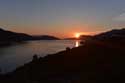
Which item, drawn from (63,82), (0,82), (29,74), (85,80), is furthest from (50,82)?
(0,82)

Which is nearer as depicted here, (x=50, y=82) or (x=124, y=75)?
(x=124, y=75)

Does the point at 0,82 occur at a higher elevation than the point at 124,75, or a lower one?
lower

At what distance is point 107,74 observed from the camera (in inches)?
605

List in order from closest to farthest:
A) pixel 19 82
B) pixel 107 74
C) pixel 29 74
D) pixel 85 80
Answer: pixel 85 80
pixel 107 74
pixel 19 82
pixel 29 74

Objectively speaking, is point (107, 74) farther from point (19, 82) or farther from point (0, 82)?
point (0, 82)

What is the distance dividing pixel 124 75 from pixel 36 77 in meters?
6.86

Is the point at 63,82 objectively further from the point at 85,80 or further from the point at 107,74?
the point at 107,74

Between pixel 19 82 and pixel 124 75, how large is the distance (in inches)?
301

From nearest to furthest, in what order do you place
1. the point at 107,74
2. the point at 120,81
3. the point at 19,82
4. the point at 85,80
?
1. the point at 120,81
2. the point at 85,80
3. the point at 107,74
4. the point at 19,82

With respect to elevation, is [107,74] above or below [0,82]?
above

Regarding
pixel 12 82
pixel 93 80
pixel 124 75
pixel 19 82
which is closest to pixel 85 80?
pixel 93 80

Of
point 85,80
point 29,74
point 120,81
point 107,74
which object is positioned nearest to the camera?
point 120,81

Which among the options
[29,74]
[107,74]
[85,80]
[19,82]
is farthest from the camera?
[29,74]

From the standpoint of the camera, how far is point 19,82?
17.4 metres
